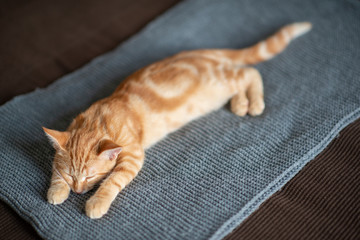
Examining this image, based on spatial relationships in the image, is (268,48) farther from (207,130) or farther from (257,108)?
(207,130)

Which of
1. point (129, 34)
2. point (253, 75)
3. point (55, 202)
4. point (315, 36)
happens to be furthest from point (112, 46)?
point (315, 36)

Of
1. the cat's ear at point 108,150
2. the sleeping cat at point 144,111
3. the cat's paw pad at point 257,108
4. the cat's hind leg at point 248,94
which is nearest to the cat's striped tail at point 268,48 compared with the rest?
the sleeping cat at point 144,111

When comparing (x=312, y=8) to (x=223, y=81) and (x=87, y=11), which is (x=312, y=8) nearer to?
(x=223, y=81)

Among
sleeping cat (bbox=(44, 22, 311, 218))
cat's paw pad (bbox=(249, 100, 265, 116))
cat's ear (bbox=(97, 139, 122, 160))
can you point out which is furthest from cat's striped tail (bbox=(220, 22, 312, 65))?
cat's ear (bbox=(97, 139, 122, 160))

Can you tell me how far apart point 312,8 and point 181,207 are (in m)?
1.49

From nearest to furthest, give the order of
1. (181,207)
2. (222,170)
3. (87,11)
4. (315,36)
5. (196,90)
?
(181,207) < (222,170) < (196,90) < (315,36) < (87,11)

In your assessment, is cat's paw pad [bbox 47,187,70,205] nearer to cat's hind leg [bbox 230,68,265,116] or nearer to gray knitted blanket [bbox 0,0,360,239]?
gray knitted blanket [bbox 0,0,360,239]

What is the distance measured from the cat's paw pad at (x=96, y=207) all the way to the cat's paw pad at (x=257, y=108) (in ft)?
2.49

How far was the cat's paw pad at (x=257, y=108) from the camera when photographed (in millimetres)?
1452

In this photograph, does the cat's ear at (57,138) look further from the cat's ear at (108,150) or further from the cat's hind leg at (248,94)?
the cat's hind leg at (248,94)

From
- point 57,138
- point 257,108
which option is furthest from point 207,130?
point 57,138

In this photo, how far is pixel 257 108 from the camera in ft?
4.77

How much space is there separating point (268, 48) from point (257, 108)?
0.42 metres

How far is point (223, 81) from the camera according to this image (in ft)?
5.05
